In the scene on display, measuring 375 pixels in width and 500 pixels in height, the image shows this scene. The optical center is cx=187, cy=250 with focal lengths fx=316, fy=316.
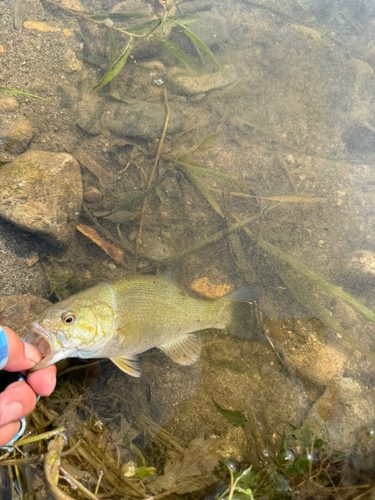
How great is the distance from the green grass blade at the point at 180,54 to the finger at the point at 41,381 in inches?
195

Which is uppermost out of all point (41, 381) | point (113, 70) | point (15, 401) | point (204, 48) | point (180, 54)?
point (204, 48)

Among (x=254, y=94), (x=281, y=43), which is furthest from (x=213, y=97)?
(x=281, y=43)

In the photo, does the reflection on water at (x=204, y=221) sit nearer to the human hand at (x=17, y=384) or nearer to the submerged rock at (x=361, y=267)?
the submerged rock at (x=361, y=267)

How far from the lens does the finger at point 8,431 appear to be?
207 cm

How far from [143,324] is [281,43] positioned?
584cm

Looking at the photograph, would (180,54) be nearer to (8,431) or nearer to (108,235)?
(108,235)

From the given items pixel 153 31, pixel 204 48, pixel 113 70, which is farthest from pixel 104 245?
pixel 153 31

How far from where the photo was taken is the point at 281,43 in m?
5.91

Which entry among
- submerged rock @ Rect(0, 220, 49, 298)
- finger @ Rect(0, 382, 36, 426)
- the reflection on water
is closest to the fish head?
finger @ Rect(0, 382, 36, 426)

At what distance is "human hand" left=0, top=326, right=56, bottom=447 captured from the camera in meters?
2.05

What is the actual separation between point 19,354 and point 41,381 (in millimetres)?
321

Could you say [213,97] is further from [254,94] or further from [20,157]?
[20,157]

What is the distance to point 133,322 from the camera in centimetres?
295

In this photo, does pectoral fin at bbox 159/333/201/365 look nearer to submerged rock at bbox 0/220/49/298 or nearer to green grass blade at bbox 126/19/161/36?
submerged rock at bbox 0/220/49/298
